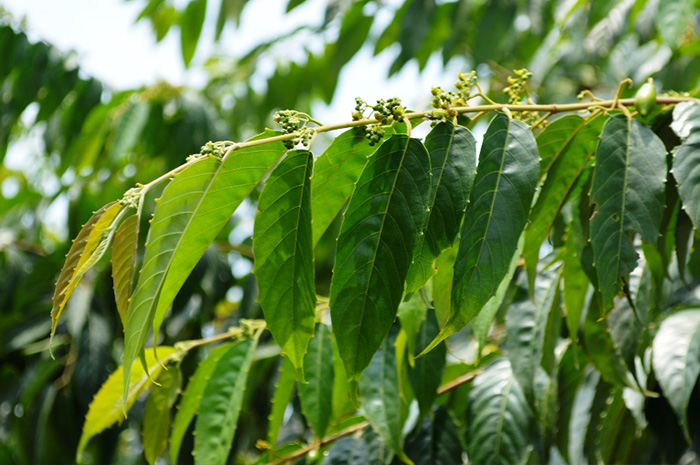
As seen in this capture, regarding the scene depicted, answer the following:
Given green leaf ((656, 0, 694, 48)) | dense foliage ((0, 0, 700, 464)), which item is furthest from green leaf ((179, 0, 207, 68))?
green leaf ((656, 0, 694, 48))

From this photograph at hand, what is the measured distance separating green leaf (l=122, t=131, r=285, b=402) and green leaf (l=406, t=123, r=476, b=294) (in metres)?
0.21

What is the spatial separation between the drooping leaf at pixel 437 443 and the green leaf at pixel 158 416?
51 centimetres

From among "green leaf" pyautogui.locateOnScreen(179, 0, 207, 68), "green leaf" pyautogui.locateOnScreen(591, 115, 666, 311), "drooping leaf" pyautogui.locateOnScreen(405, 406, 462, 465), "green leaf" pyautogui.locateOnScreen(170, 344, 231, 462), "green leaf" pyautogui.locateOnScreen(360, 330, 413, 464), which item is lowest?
"drooping leaf" pyautogui.locateOnScreen(405, 406, 462, 465)

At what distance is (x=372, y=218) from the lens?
2.89 ft

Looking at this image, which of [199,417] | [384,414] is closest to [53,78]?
[199,417]

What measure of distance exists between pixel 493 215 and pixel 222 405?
72 cm

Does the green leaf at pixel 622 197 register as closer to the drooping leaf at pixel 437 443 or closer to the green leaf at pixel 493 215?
the green leaf at pixel 493 215

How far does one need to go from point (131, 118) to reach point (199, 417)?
1.81 meters

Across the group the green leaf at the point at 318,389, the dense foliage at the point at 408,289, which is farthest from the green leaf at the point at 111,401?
the green leaf at the point at 318,389

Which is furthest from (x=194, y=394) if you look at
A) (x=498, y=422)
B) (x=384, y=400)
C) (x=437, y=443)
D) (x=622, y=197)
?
(x=622, y=197)

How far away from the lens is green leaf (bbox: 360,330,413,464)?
52.3 inches

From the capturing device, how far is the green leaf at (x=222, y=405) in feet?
4.27

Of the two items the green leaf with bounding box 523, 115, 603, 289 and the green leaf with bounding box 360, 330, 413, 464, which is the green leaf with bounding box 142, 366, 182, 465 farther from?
the green leaf with bounding box 523, 115, 603, 289

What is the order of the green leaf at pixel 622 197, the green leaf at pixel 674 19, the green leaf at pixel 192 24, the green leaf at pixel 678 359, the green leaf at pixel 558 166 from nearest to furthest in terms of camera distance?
the green leaf at pixel 622 197
the green leaf at pixel 558 166
the green leaf at pixel 678 359
the green leaf at pixel 674 19
the green leaf at pixel 192 24
